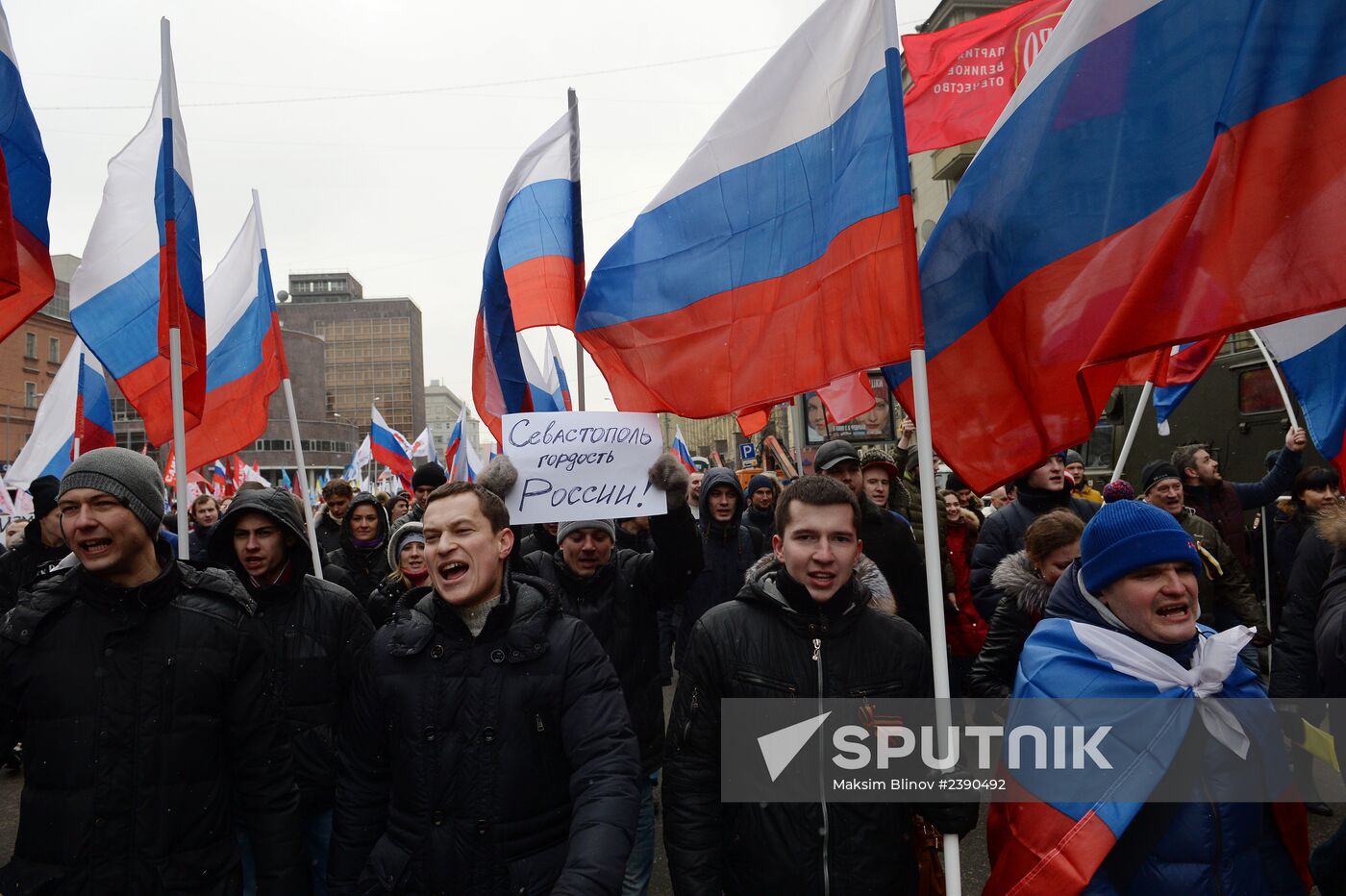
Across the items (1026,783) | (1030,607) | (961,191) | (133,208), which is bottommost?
(1026,783)

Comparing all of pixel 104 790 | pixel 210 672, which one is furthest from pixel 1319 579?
pixel 104 790

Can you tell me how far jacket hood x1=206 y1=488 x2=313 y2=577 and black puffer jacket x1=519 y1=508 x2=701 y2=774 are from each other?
99 cm

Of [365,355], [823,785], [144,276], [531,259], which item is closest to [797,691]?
[823,785]

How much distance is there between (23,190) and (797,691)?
379 centimetres

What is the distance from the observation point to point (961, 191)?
283 centimetres

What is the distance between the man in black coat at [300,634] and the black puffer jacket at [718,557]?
2969 mm

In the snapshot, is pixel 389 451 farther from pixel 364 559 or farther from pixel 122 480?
pixel 122 480

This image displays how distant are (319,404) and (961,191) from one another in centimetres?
8742

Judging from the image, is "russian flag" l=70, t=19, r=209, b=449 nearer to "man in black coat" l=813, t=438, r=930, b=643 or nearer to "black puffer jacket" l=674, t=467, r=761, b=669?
"black puffer jacket" l=674, t=467, r=761, b=669

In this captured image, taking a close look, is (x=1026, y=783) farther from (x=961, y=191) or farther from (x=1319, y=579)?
(x=1319, y=579)

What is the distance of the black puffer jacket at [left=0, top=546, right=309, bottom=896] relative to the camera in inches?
84.7

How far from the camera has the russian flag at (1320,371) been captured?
2.47 meters

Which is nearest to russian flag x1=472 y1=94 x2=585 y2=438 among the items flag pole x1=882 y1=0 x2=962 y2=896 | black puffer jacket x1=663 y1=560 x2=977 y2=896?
flag pole x1=882 y1=0 x2=962 y2=896

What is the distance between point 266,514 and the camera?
3.13m
